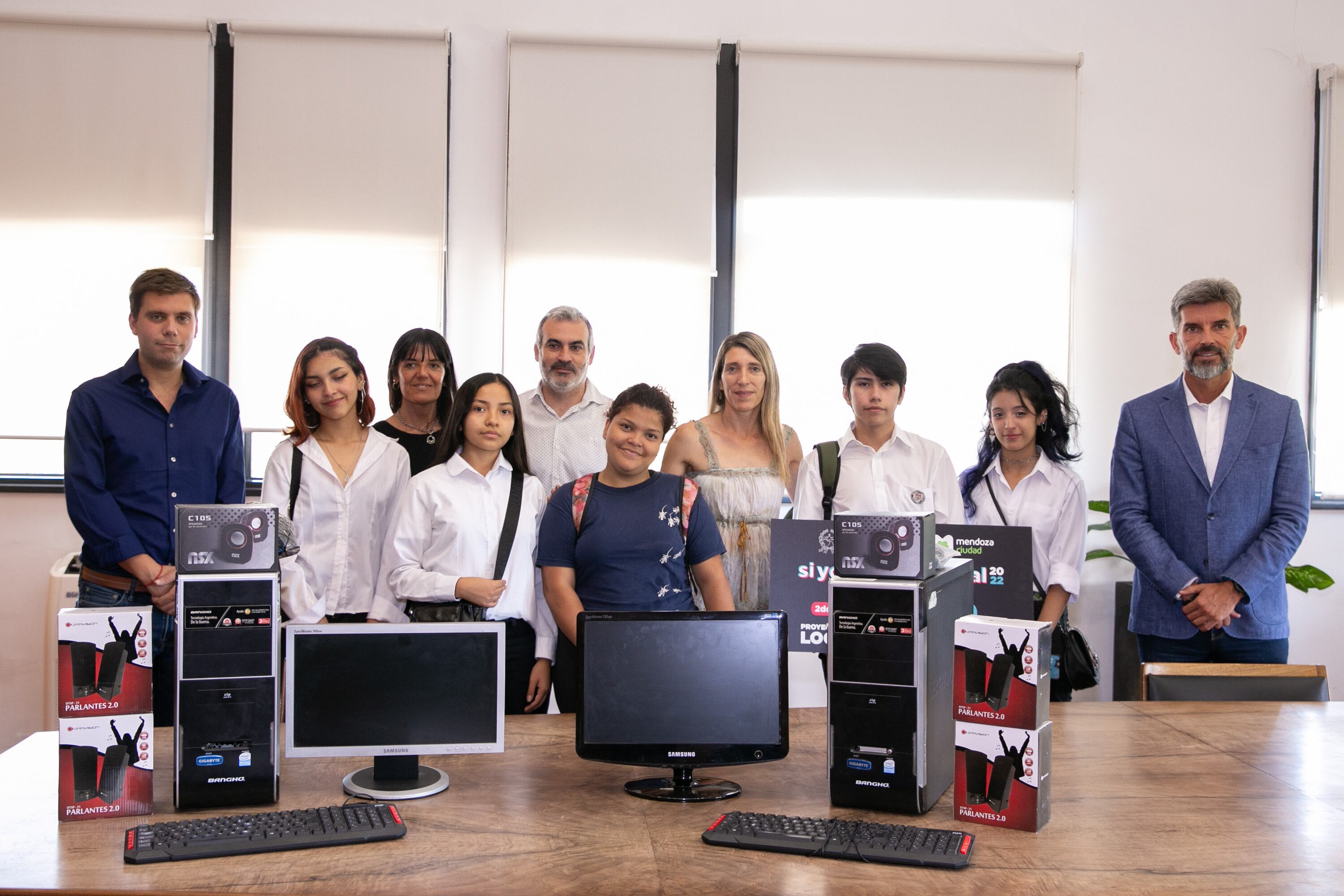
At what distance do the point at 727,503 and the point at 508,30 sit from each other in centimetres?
263

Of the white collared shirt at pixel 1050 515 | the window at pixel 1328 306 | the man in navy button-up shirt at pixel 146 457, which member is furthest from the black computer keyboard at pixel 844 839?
the window at pixel 1328 306

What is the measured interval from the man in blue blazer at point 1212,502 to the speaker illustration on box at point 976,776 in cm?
186

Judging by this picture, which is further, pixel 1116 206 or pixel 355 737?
pixel 1116 206

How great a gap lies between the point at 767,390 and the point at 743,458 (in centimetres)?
26

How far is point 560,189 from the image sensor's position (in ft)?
15.2

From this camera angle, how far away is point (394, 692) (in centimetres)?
195

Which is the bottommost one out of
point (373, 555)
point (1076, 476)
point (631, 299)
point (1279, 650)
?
point (1279, 650)

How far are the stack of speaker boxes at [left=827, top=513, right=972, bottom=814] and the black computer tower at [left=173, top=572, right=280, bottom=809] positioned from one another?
3.42ft

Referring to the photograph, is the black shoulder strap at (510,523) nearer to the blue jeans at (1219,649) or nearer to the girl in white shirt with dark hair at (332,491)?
the girl in white shirt with dark hair at (332,491)

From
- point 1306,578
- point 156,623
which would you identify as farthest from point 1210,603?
point 156,623

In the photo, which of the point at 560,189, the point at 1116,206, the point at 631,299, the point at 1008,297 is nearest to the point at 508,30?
the point at 560,189

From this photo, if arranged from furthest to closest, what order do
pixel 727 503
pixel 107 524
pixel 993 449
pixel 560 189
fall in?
pixel 560 189, pixel 993 449, pixel 727 503, pixel 107 524

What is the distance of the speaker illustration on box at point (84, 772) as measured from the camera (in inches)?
70.3

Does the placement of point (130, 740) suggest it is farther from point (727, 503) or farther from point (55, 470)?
point (55, 470)
